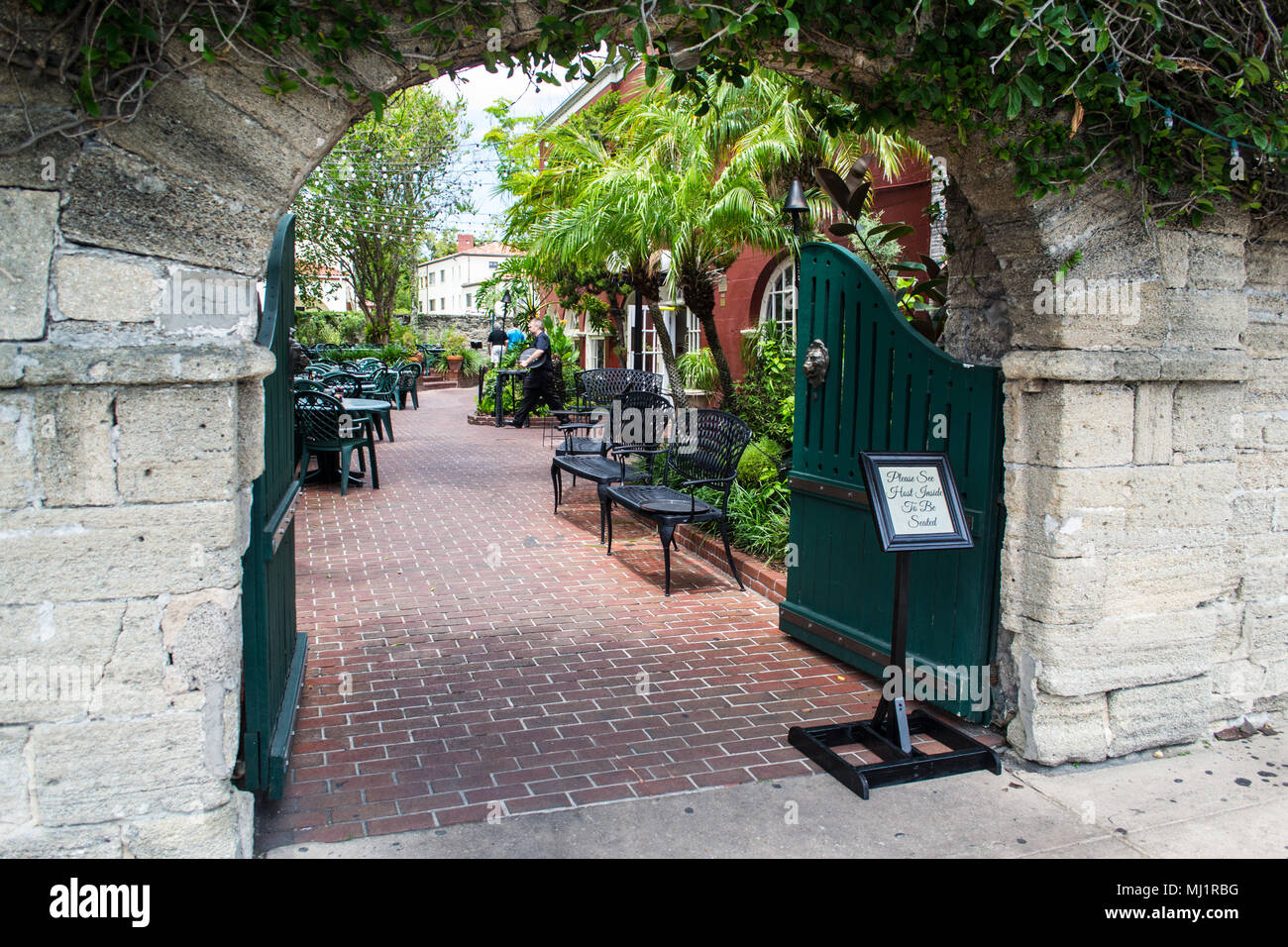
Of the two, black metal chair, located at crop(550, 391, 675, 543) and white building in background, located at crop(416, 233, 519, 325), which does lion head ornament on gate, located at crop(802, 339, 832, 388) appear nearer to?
black metal chair, located at crop(550, 391, 675, 543)

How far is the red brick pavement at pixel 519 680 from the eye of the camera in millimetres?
3617

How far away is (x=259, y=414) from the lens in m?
3.00

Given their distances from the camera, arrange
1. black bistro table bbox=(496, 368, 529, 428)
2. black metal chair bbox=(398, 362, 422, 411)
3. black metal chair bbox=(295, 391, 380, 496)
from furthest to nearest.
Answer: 1. black metal chair bbox=(398, 362, 422, 411)
2. black bistro table bbox=(496, 368, 529, 428)
3. black metal chair bbox=(295, 391, 380, 496)

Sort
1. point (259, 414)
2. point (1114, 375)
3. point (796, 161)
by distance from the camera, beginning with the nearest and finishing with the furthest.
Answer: point (259, 414) → point (1114, 375) → point (796, 161)

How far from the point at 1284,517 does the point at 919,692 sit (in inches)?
75.0

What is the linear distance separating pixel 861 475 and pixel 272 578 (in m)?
2.89

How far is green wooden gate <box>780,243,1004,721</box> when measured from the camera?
413 centimetres

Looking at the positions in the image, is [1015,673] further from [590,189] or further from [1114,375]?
[590,189]

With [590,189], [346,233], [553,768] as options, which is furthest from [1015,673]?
[346,233]

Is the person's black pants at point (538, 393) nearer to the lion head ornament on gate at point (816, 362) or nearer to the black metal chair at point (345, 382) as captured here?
the black metal chair at point (345, 382)

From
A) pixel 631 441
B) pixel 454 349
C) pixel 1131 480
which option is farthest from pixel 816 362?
pixel 454 349

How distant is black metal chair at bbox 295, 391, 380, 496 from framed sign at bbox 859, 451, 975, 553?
6.55 metres

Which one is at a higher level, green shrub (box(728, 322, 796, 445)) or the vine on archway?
the vine on archway

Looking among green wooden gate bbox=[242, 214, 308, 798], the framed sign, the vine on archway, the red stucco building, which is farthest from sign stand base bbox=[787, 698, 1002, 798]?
the red stucco building
